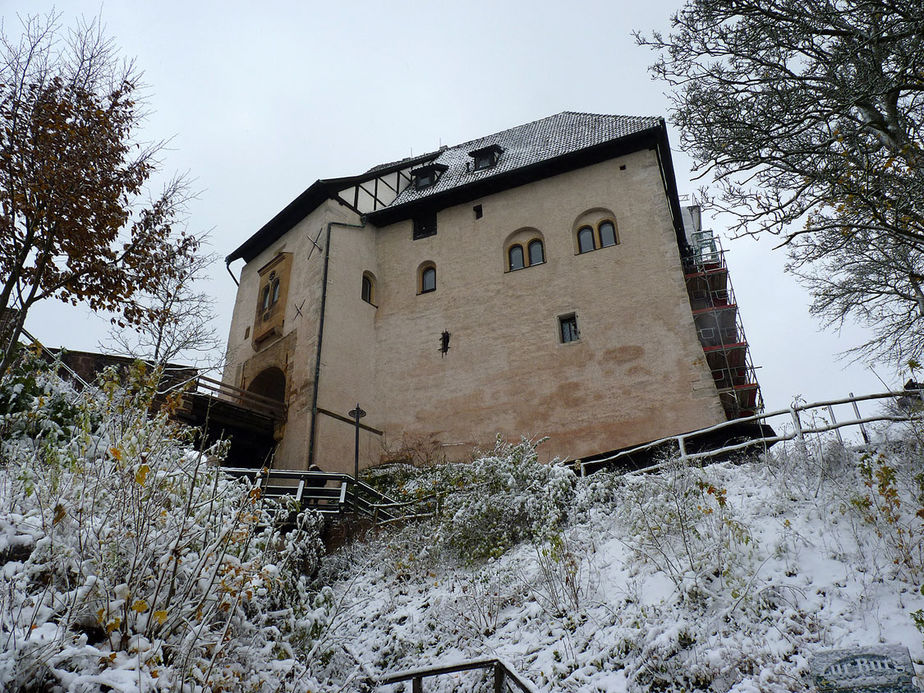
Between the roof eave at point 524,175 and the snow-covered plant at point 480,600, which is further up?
the roof eave at point 524,175

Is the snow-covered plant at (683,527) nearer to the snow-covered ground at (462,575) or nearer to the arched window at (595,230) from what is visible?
the snow-covered ground at (462,575)

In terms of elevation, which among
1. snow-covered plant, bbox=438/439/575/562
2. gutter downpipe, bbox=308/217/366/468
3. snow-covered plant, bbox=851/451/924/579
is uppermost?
Answer: gutter downpipe, bbox=308/217/366/468

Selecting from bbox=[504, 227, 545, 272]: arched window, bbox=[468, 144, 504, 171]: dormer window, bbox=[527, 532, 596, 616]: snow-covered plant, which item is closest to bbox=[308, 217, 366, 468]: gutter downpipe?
bbox=[468, 144, 504, 171]: dormer window

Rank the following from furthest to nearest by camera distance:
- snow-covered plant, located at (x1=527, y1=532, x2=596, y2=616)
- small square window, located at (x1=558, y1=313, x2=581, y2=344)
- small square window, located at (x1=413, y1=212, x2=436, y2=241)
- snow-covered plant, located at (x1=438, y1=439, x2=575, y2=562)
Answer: small square window, located at (x1=413, y1=212, x2=436, y2=241) < small square window, located at (x1=558, y1=313, x2=581, y2=344) < snow-covered plant, located at (x1=438, y1=439, x2=575, y2=562) < snow-covered plant, located at (x1=527, y1=532, x2=596, y2=616)

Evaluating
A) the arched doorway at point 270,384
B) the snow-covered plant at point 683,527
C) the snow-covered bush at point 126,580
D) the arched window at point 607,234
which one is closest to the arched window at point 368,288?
the arched doorway at point 270,384

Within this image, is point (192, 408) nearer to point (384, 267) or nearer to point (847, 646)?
point (384, 267)

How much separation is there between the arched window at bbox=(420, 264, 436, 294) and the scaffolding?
7.40m

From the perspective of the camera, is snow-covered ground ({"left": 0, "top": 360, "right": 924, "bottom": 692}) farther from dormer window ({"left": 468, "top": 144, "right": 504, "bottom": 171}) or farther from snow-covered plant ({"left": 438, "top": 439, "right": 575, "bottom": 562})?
dormer window ({"left": 468, "top": 144, "right": 504, "bottom": 171})

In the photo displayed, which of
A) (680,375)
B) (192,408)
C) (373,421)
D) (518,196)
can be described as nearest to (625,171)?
(518,196)

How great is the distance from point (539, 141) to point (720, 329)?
8.48m

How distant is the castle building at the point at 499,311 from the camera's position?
16.1m

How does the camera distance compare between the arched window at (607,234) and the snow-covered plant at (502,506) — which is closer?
the snow-covered plant at (502,506)

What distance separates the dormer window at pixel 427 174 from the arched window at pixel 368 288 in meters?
3.98

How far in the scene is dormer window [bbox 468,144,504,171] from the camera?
2188 centimetres
